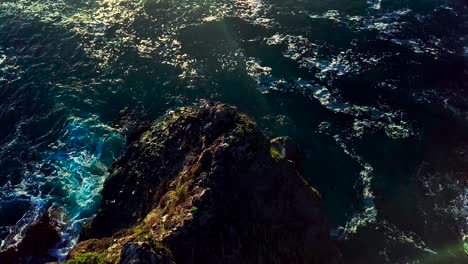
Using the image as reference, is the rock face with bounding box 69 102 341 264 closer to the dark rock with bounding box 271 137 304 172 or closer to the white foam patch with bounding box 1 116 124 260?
the white foam patch with bounding box 1 116 124 260

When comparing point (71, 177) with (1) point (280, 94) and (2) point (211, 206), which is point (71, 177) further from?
(1) point (280, 94)

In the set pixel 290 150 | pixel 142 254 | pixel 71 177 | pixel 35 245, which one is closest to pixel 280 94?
pixel 290 150

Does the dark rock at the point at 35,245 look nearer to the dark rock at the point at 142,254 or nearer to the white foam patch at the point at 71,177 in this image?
the white foam patch at the point at 71,177

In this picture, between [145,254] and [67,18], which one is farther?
[67,18]

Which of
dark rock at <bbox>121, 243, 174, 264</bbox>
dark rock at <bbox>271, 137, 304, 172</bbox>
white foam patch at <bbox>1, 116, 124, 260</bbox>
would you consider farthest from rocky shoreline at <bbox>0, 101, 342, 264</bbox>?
dark rock at <bbox>271, 137, 304, 172</bbox>

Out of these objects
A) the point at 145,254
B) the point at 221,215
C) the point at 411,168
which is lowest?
the point at 411,168

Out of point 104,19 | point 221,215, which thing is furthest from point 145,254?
point 104,19

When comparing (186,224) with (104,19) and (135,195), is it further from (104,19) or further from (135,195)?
(104,19)
